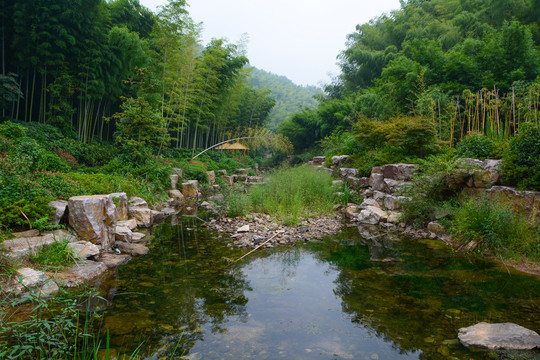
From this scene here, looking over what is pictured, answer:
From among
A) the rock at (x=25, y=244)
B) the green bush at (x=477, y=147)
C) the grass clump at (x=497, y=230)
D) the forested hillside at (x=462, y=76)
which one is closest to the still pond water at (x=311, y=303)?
the grass clump at (x=497, y=230)

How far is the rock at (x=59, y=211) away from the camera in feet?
14.2

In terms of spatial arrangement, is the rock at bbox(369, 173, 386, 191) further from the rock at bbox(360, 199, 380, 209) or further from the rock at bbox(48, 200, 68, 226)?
the rock at bbox(48, 200, 68, 226)

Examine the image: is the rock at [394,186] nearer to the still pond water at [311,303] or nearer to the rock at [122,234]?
the still pond water at [311,303]

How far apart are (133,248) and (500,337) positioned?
4.61 meters

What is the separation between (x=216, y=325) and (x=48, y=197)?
327cm

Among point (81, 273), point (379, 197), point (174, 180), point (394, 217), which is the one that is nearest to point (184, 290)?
point (81, 273)

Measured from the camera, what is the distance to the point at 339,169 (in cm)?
1035

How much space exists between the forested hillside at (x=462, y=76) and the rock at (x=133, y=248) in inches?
264

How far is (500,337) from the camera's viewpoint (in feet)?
8.24

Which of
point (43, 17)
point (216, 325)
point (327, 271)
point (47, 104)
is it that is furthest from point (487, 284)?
point (47, 104)

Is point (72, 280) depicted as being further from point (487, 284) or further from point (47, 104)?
point (47, 104)

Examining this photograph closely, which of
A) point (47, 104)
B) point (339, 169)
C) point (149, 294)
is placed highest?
point (47, 104)

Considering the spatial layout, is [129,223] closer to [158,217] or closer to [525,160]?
[158,217]

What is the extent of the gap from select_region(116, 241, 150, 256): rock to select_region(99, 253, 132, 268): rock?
166mm
